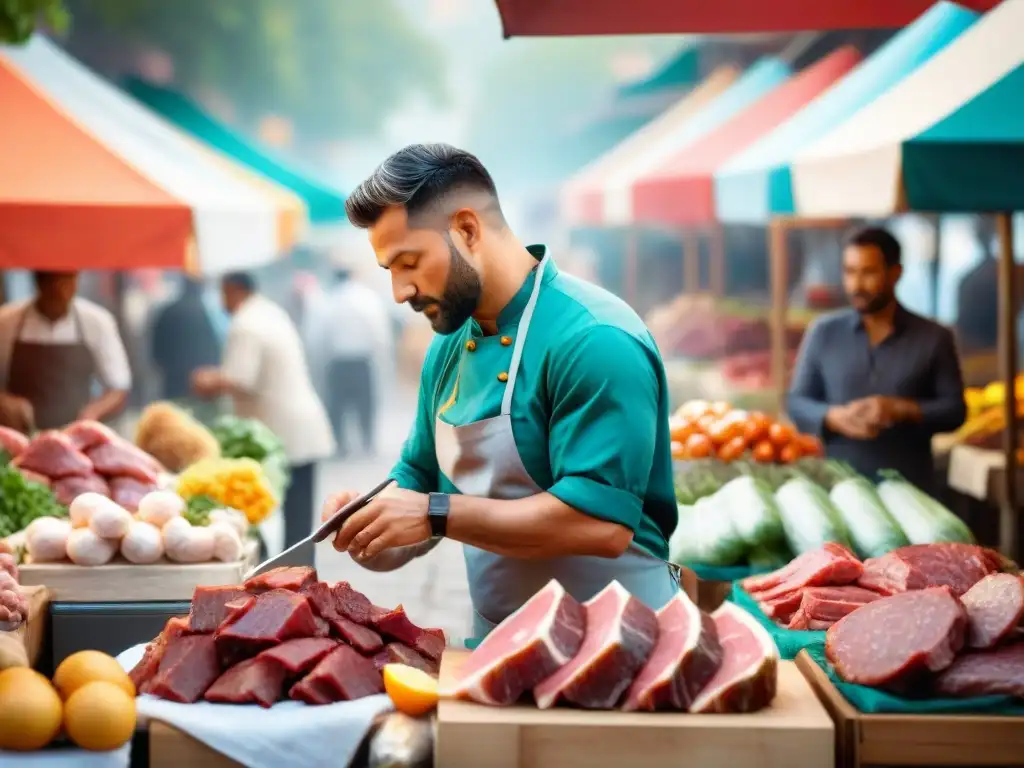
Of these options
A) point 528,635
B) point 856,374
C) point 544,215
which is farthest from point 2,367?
point 544,215

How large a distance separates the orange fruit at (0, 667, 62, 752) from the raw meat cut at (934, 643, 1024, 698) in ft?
6.08

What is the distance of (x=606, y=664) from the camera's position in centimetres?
274

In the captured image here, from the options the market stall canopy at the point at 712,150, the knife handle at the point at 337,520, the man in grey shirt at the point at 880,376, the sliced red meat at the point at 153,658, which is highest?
the market stall canopy at the point at 712,150

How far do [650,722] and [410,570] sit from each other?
7.45 m

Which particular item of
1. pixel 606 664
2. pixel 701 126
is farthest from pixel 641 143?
pixel 606 664

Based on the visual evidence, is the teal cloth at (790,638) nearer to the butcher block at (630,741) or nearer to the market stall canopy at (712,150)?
the butcher block at (630,741)

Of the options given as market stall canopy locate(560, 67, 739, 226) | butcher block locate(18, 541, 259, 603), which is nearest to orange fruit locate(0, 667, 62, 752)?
butcher block locate(18, 541, 259, 603)

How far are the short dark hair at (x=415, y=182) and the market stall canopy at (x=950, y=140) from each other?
2196 millimetres

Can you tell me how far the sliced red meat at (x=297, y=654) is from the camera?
2959 millimetres

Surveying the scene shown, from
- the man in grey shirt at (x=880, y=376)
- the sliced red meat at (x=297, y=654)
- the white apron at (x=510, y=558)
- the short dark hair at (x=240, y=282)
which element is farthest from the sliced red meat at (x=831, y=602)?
the short dark hair at (x=240, y=282)

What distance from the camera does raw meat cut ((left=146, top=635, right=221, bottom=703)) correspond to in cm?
292

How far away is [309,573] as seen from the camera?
11.0ft

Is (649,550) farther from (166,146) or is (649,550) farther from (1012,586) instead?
(166,146)

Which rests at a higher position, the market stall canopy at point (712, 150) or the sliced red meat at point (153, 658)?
the market stall canopy at point (712, 150)
